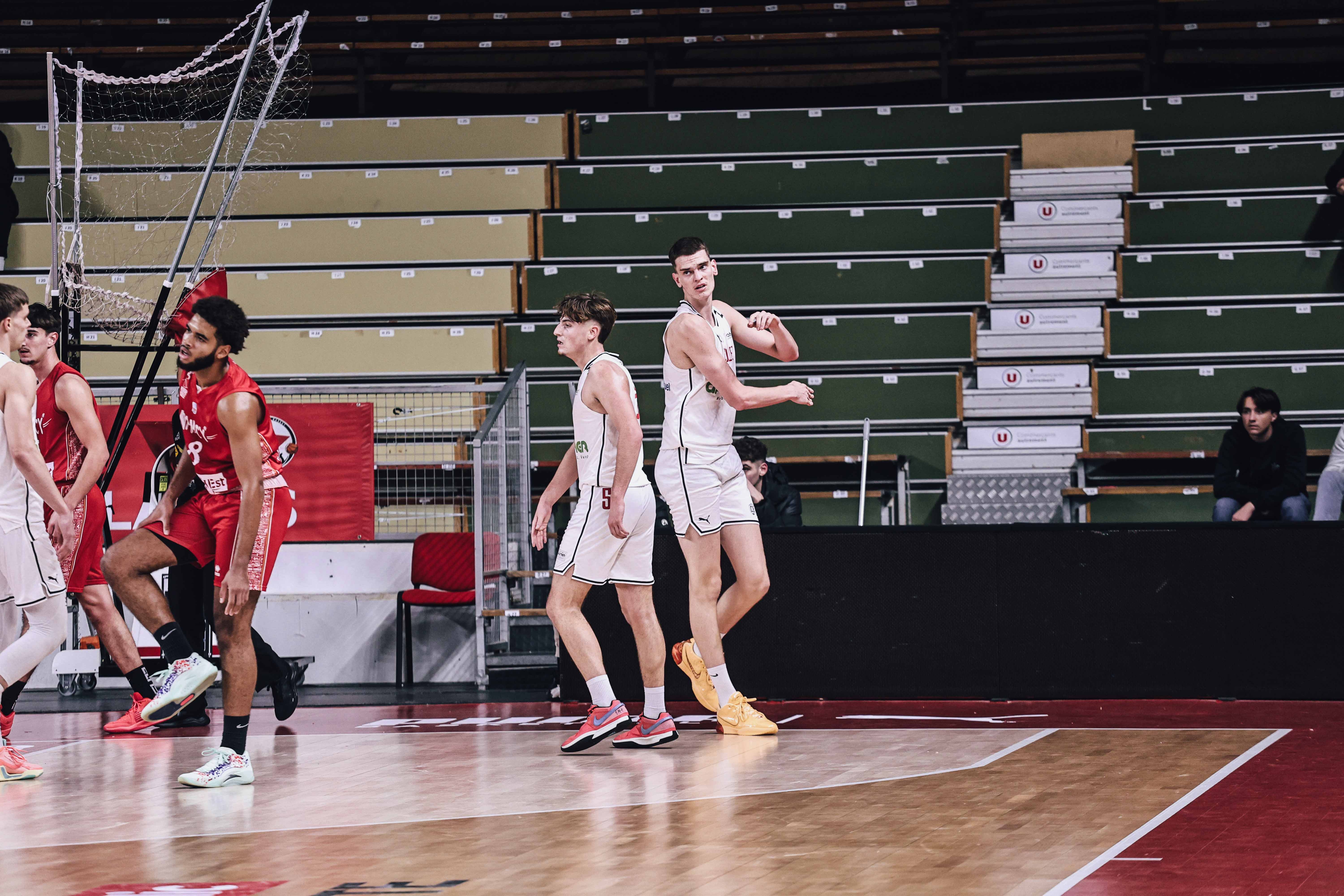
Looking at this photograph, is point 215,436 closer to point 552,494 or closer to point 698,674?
point 552,494

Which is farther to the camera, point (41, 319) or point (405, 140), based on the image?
point (405, 140)

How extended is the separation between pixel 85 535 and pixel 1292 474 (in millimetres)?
7082

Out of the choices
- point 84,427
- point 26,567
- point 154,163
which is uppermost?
point 154,163

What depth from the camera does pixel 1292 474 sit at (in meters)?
9.44

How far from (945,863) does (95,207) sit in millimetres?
10280

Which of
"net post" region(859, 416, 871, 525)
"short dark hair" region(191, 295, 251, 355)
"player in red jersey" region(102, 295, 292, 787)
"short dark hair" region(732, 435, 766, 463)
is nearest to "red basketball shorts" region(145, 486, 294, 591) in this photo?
"player in red jersey" region(102, 295, 292, 787)

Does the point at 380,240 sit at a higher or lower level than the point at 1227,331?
higher

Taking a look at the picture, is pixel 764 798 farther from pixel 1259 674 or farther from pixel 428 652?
pixel 428 652

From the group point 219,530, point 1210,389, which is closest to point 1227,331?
point 1210,389

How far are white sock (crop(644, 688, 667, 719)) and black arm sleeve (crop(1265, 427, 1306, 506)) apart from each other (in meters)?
4.96

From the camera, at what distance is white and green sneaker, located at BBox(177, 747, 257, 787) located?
525 cm

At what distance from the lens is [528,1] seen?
16594 millimetres

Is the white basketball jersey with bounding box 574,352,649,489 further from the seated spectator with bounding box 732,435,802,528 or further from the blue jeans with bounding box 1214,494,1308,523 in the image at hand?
the blue jeans with bounding box 1214,494,1308,523

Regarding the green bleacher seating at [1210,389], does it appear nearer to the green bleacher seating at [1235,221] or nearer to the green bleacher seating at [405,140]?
the green bleacher seating at [1235,221]
